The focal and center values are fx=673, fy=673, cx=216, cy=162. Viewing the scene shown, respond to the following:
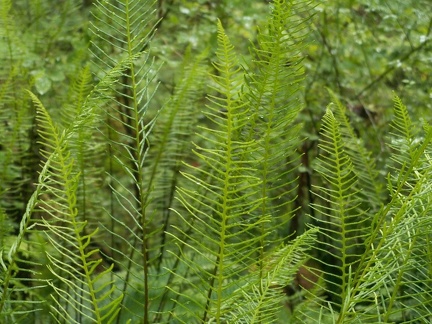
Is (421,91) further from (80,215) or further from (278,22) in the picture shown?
(278,22)

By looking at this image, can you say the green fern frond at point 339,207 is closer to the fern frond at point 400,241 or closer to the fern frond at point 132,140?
the fern frond at point 400,241

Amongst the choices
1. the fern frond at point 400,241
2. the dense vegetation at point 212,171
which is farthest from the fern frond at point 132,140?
the fern frond at point 400,241

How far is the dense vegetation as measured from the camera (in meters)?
0.70

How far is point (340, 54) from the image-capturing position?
8.35 ft

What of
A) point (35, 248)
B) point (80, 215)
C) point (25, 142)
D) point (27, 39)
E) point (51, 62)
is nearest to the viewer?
point (80, 215)

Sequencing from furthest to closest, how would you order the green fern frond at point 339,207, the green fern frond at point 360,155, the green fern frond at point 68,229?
the green fern frond at point 360,155
the green fern frond at point 339,207
the green fern frond at point 68,229

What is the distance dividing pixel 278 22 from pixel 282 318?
969 millimetres

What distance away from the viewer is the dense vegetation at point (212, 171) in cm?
70

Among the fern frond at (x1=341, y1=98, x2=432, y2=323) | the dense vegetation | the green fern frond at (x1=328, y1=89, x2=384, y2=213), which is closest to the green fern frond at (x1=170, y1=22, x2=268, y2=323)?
the dense vegetation

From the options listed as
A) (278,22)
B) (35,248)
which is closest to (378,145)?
(35,248)

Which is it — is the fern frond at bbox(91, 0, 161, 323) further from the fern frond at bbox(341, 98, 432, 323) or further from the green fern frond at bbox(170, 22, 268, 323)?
the fern frond at bbox(341, 98, 432, 323)

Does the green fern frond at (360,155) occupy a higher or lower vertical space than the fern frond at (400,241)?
lower

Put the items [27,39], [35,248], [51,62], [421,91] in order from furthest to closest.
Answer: [421,91] < [51,62] < [27,39] < [35,248]

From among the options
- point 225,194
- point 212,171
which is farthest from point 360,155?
point 225,194
